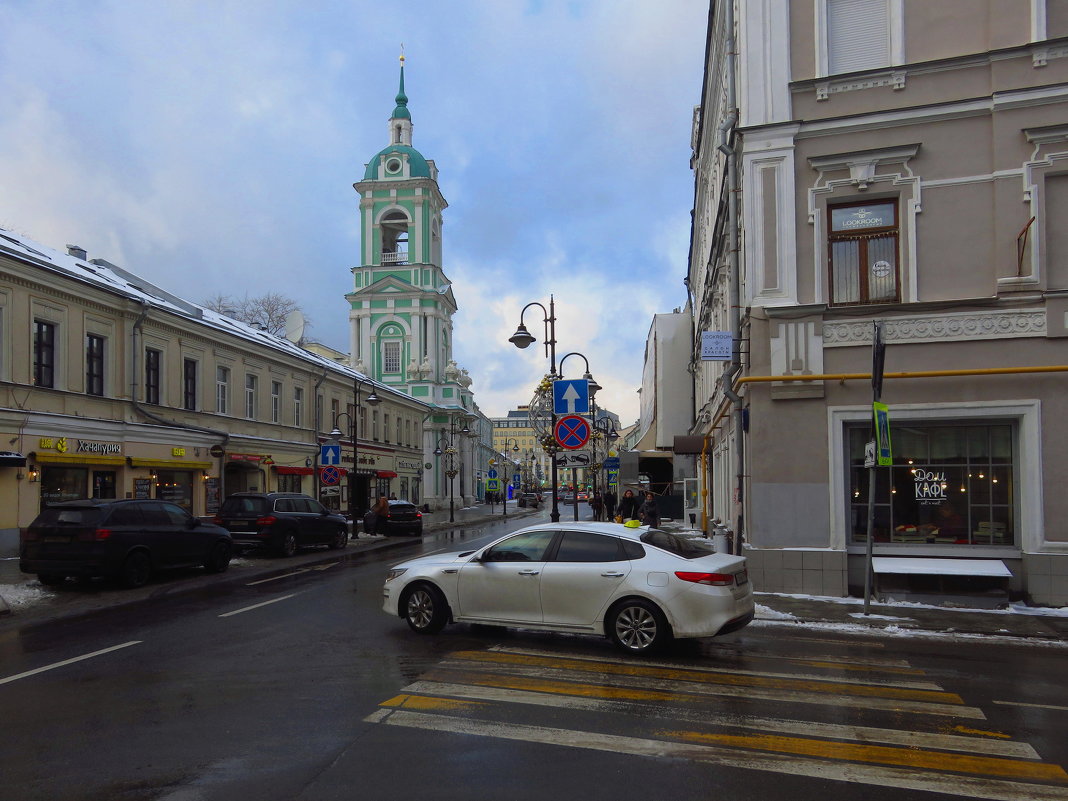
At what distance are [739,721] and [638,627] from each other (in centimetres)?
240

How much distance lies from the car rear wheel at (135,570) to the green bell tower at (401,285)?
52.4 m

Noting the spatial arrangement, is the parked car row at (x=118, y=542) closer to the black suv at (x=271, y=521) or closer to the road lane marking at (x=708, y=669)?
the black suv at (x=271, y=521)

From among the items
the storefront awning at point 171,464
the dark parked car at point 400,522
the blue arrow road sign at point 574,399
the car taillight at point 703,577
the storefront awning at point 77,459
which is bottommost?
the dark parked car at point 400,522

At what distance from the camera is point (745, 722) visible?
6.40m

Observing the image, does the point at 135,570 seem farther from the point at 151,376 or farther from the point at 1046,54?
the point at 1046,54

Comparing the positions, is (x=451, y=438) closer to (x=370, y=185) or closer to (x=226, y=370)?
(x=370, y=185)

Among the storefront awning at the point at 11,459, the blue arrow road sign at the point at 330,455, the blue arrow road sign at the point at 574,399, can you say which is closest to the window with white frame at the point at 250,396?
the blue arrow road sign at the point at 330,455

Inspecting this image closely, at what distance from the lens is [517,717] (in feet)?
21.4

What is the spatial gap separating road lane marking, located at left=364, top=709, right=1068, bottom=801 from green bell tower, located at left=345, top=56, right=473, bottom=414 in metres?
62.2

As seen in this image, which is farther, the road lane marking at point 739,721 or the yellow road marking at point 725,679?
the yellow road marking at point 725,679

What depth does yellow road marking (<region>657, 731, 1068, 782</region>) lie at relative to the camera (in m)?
5.38

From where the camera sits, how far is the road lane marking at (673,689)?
6.92 meters

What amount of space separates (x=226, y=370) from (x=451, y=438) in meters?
38.3

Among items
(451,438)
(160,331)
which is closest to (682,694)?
(160,331)
